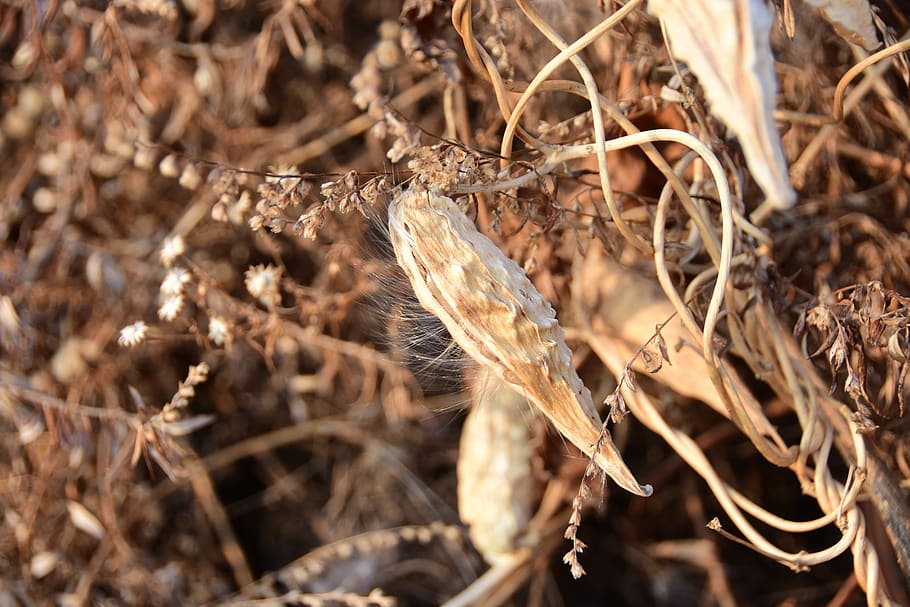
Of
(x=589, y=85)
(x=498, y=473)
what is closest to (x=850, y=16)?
(x=589, y=85)

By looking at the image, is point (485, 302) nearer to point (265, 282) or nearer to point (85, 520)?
point (265, 282)


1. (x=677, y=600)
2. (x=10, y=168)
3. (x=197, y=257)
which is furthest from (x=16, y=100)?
(x=677, y=600)

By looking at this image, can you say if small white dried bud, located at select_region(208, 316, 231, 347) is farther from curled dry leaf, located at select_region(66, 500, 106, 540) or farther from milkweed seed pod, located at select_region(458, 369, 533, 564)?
curled dry leaf, located at select_region(66, 500, 106, 540)

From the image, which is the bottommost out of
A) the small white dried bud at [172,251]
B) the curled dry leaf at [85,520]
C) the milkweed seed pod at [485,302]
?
the curled dry leaf at [85,520]

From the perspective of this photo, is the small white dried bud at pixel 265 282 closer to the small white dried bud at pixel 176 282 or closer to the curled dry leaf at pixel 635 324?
the small white dried bud at pixel 176 282

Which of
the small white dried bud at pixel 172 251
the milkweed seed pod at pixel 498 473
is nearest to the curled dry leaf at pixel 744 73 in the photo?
the milkweed seed pod at pixel 498 473

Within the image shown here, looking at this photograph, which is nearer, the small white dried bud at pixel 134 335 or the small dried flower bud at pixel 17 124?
the small white dried bud at pixel 134 335

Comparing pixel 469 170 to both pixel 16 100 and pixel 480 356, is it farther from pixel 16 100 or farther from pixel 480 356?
pixel 16 100

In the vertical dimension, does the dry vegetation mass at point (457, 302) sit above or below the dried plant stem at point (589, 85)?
below
